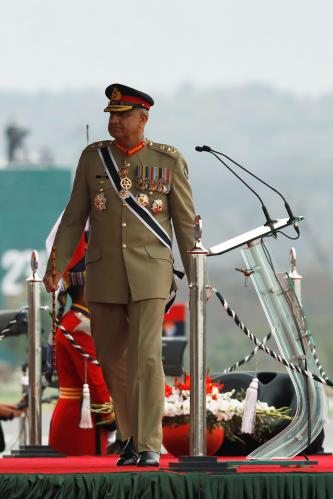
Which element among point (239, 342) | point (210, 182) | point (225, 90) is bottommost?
point (239, 342)

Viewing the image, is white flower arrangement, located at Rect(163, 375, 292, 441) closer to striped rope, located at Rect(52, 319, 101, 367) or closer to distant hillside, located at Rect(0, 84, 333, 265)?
striped rope, located at Rect(52, 319, 101, 367)

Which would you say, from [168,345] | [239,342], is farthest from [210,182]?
[168,345]

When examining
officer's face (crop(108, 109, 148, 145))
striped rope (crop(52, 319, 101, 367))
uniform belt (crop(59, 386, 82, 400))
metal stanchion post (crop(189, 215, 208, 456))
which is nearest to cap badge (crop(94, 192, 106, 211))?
officer's face (crop(108, 109, 148, 145))

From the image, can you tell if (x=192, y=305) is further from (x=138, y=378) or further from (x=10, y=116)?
(x=10, y=116)

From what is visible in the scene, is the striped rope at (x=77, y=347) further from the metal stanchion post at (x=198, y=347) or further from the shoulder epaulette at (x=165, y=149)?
the metal stanchion post at (x=198, y=347)

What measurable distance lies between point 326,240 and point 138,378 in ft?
232

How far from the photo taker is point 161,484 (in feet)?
24.6

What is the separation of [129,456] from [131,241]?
3.27 feet

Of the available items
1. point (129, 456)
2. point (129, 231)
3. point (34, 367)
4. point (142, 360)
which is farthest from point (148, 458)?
point (34, 367)

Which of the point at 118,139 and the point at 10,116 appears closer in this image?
the point at 118,139

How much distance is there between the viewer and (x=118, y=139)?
834cm

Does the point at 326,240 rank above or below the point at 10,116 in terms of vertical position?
below

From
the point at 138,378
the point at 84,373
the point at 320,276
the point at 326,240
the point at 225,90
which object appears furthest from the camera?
the point at 225,90

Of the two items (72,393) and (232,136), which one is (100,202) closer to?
(72,393)
